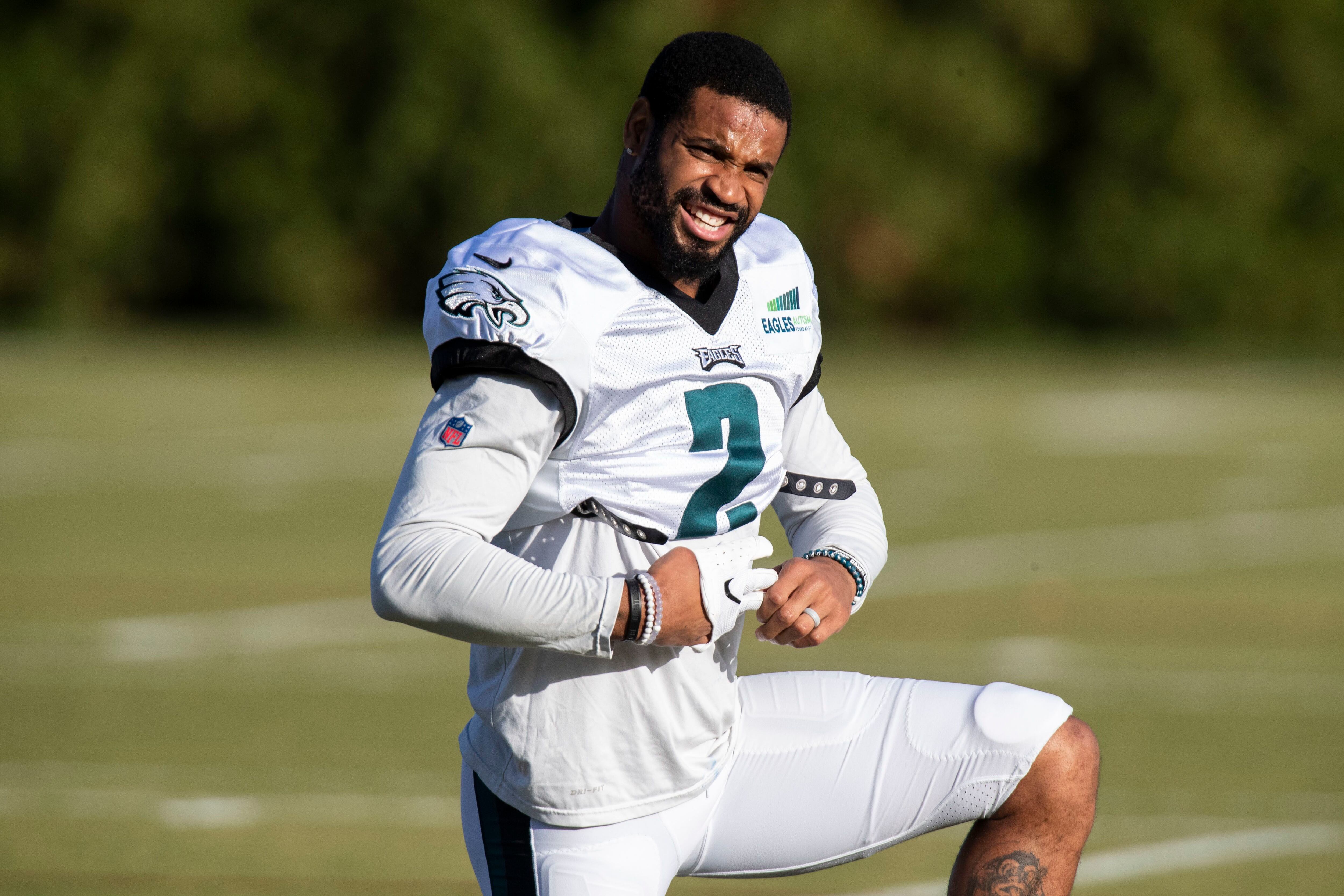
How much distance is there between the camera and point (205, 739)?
640 centimetres

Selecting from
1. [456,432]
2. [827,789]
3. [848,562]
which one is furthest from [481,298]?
[827,789]

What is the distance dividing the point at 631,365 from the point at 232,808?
11.1 feet

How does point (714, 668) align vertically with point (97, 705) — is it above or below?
above

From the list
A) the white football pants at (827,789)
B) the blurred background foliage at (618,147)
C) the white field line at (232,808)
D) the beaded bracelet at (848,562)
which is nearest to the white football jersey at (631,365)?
the beaded bracelet at (848,562)

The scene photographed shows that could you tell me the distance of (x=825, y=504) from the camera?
10.8 ft

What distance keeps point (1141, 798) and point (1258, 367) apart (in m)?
19.5

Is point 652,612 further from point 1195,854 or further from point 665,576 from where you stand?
point 1195,854

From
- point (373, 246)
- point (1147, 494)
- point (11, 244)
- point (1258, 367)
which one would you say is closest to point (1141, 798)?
point (1147, 494)

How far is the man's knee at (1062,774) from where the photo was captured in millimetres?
2945

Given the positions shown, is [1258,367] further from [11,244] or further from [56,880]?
[56,880]

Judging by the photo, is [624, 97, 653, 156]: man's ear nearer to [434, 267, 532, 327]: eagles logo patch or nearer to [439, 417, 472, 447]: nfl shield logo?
[434, 267, 532, 327]: eagles logo patch

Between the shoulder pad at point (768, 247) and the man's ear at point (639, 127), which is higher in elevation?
the man's ear at point (639, 127)

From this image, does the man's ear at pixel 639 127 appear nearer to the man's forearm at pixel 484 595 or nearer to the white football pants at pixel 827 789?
the man's forearm at pixel 484 595

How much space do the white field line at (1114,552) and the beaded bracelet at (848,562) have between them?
619 centimetres
